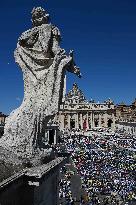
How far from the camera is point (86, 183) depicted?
974 inches

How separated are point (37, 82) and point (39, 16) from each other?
1.42 metres

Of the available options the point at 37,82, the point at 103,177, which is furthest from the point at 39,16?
the point at 103,177

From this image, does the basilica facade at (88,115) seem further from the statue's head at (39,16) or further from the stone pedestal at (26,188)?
the stone pedestal at (26,188)

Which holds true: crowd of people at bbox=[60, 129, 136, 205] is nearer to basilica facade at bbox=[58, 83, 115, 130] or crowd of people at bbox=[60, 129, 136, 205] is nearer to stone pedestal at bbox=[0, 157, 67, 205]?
stone pedestal at bbox=[0, 157, 67, 205]

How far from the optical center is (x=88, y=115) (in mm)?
111062

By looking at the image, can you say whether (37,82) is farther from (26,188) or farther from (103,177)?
(103,177)

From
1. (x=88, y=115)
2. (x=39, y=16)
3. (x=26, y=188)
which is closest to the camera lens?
(x=26, y=188)

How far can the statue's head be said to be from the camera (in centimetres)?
679

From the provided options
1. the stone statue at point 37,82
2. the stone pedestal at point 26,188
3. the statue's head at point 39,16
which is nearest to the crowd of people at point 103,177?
the stone statue at point 37,82

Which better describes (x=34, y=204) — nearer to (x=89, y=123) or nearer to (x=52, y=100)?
(x=52, y=100)

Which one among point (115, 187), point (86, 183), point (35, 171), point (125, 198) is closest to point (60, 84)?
point (35, 171)

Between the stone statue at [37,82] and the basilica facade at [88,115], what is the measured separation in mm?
101404

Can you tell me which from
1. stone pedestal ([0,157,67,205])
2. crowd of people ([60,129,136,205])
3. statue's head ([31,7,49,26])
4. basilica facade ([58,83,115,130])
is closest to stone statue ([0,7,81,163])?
statue's head ([31,7,49,26])

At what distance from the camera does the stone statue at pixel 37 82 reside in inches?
226
